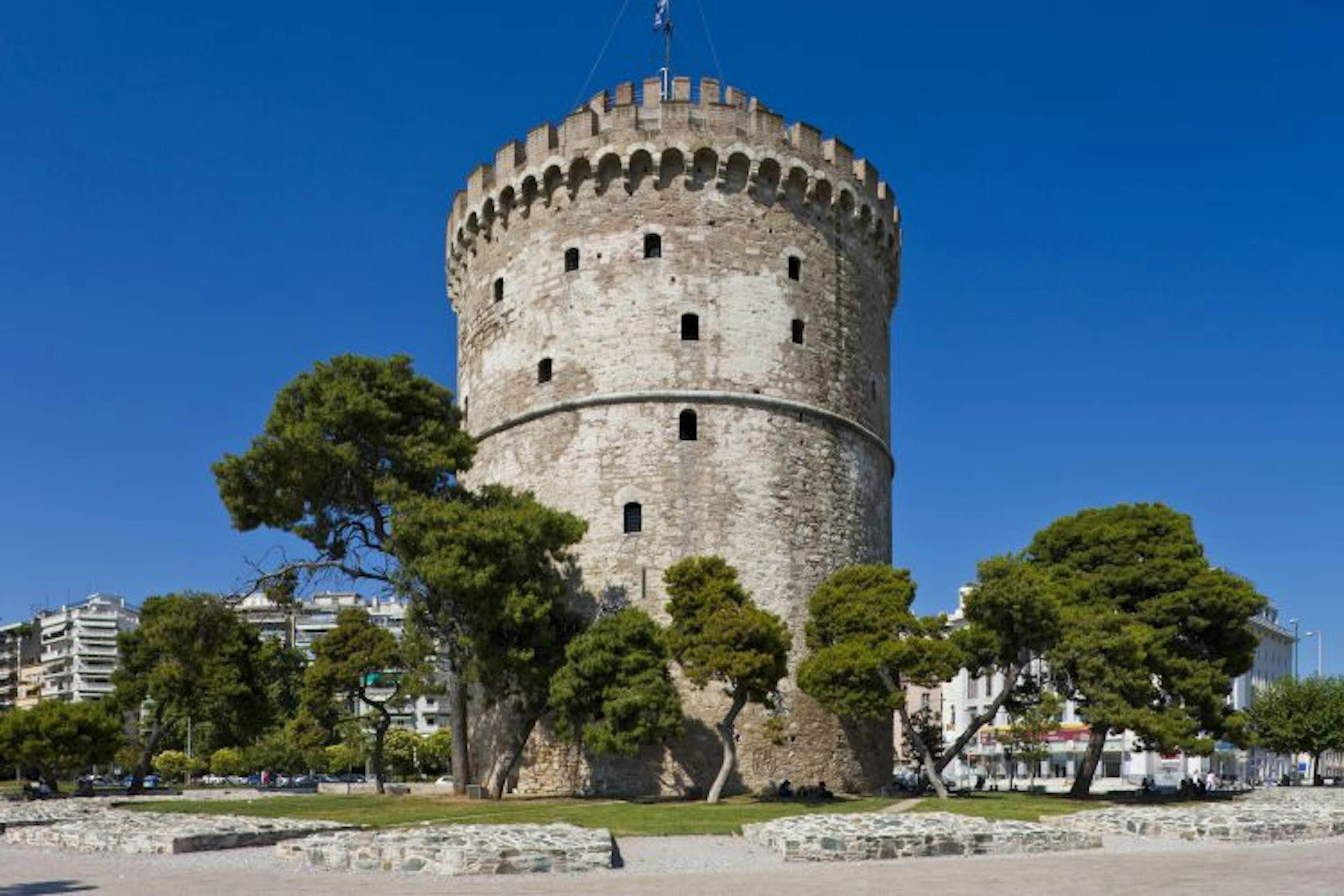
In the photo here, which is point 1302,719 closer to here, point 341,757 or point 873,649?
point 873,649

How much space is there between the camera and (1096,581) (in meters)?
30.7

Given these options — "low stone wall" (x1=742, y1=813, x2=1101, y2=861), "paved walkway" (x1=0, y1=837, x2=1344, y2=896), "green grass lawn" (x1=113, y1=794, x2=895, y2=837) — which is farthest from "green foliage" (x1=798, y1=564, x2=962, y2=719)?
"paved walkway" (x1=0, y1=837, x2=1344, y2=896)

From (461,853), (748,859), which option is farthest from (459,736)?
(461,853)

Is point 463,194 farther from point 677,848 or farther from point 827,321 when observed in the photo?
point 677,848

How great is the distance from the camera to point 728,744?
81.2ft

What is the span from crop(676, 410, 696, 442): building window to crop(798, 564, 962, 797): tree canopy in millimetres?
4427

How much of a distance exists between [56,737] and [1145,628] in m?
26.4

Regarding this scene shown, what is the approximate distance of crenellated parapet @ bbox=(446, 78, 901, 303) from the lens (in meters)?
29.1

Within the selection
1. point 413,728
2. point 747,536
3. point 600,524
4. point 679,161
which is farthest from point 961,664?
point 413,728

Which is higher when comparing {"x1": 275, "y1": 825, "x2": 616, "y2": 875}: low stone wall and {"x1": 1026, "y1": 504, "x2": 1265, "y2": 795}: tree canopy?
{"x1": 1026, "y1": 504, "x2": 1265, "y2": 795}: tree canopy

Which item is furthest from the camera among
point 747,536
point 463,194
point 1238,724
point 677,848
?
point 463,194

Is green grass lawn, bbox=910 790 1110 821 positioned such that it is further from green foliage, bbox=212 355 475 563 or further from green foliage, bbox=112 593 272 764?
green foliage, bbox=112 593 272 764

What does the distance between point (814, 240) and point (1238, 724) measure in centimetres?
1489

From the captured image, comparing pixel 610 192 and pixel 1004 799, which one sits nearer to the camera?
pixel 1004 799
